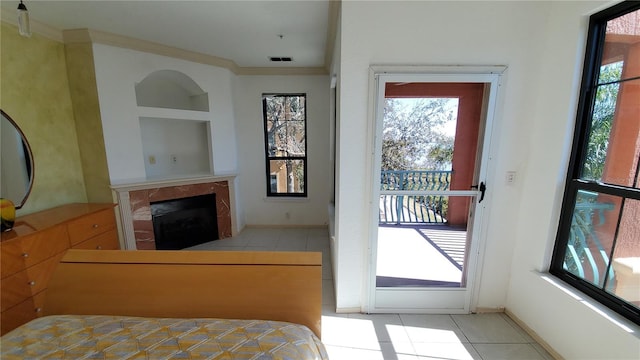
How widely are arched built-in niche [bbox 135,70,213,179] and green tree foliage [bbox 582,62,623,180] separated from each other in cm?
388

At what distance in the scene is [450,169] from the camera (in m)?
1.95

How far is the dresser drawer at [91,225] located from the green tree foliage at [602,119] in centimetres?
406

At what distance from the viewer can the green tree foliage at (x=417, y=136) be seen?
1872 mm

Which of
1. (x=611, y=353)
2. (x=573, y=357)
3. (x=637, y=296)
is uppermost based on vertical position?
(x=637, y=296)

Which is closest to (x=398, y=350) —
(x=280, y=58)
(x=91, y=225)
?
(x=91, y=225)

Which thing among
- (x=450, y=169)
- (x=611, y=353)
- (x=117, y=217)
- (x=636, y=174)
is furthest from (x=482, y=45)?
(x=117, y=217)

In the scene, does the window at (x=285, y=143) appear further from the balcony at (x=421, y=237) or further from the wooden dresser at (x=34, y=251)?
the wooden dresser at (x=34, y=251)

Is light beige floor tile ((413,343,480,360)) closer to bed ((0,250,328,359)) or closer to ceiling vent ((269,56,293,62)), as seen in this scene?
bed ((0,250,328,359))

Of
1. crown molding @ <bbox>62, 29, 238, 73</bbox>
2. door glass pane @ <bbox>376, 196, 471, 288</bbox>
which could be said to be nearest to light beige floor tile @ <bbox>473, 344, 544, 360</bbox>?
door glass pane @ <bbox>376, 196, 471, 288</bbox>

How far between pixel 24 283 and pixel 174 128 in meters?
2.38

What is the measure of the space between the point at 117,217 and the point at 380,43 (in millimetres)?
3318

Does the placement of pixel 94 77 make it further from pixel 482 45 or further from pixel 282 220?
pixel 482 45

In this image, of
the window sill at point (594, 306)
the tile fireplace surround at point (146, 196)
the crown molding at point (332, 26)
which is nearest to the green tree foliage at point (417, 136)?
the crown molding at point (332, 26)

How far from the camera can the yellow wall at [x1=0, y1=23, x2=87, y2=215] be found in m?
2.07
